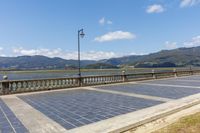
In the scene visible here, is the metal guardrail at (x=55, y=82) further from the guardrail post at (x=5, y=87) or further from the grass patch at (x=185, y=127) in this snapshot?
the grass patch at (x=185, y=127)

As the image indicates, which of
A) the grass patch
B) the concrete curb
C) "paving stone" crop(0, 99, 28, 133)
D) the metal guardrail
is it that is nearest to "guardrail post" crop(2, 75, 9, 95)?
the metal guardrail

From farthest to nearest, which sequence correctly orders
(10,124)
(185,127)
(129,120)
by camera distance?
1. (129,120)
2. (10,124)
3. (185,127)

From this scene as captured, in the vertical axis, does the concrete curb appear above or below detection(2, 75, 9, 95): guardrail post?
below

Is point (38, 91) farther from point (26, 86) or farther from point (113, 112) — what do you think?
point (113, 112)

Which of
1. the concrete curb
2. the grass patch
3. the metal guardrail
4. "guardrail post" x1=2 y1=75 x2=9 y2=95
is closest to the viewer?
the grass patch

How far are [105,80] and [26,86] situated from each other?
25.0ft

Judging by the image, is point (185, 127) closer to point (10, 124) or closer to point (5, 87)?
point (10, 124)

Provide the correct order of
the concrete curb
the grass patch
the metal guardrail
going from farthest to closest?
the metal guardrail < the concrete curb < the grass patch

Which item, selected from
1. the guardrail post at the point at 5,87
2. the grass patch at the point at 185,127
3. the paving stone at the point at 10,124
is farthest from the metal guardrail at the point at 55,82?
the grass patch at the point at 185,127

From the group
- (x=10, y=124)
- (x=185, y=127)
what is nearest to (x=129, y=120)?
(x=185, y=127)

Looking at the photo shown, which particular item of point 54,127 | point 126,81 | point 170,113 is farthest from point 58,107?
point 126,81

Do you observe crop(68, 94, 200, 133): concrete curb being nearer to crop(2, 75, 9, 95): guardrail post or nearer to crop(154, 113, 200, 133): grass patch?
crop(154, 113, 200, 133): grass patch

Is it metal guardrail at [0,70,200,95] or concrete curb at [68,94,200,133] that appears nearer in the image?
concrete curb at [68,94,200,133]

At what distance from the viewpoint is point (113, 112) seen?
840 cm
